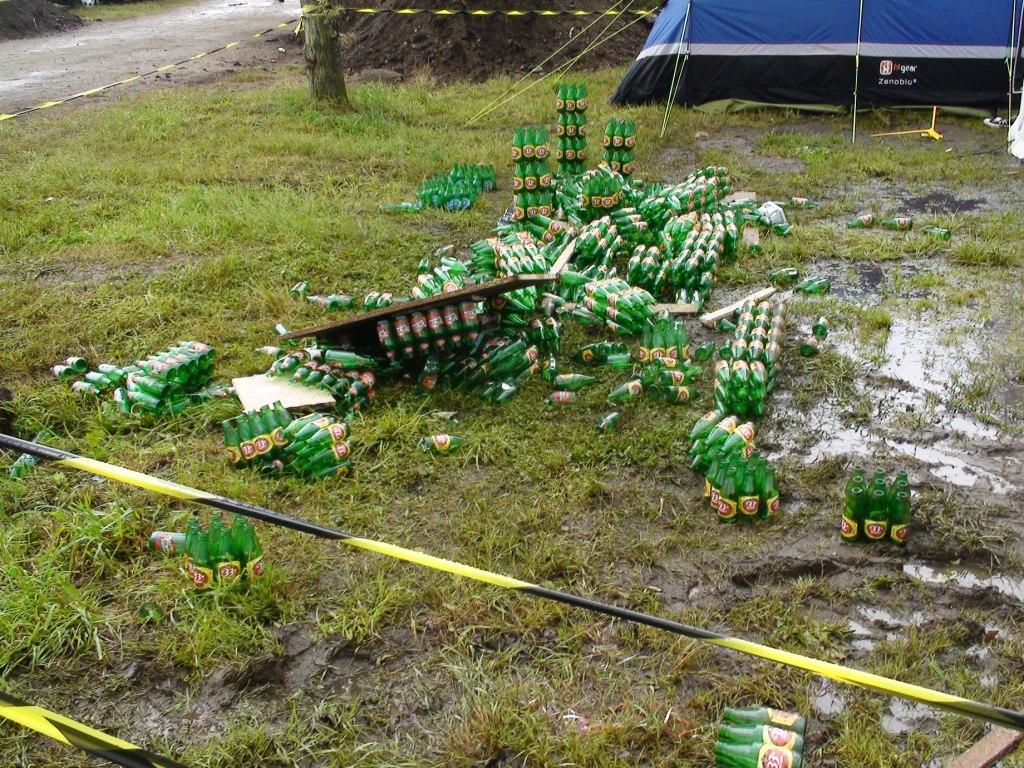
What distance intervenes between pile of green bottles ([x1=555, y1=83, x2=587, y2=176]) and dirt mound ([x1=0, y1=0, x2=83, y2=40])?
1528 cm

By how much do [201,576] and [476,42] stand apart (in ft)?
42.9

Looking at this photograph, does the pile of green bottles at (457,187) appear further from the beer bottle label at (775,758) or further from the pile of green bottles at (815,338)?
the beer bottle label at (775,758)

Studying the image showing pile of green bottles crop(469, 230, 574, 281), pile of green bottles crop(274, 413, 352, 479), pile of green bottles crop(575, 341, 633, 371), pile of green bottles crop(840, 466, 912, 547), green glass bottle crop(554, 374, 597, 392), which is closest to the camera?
pile of green bottles crop(840, 466, 912, 547)

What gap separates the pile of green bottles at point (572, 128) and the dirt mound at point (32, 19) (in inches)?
602

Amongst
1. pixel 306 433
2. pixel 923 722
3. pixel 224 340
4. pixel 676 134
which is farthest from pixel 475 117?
pixel 923 722

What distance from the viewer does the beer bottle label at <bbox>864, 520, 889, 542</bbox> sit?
3.82 m

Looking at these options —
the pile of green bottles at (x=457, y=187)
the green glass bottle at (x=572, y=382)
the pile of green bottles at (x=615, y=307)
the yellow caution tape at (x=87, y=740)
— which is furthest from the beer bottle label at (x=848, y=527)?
the pile of green bottles at (x=457, y=187)

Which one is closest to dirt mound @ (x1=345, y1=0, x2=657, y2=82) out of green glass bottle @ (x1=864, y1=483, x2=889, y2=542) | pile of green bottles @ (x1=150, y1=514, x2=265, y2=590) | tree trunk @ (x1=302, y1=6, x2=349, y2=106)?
tree trunk @ (x1=302, y1=6, x2=349, y2=106)

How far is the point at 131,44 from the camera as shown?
17922 millimetres

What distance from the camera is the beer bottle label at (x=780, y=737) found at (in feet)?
9.07

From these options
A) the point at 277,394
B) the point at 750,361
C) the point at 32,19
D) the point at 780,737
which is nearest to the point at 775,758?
the point at 780,737

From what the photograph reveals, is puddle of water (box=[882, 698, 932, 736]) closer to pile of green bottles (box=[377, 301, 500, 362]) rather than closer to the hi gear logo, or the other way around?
pile of green bottles (box=[377, 301, 500, 362])

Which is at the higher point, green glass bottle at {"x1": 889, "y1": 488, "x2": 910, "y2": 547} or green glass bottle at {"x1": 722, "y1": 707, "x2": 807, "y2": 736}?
green glass bottle at {"x1": 889, "y1": 488, "x2": 910, "y2": 547}

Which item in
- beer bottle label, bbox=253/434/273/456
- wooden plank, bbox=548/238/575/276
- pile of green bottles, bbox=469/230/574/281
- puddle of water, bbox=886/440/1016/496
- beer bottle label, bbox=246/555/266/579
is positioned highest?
pile of green bottles, bbox=469/230/574/281
